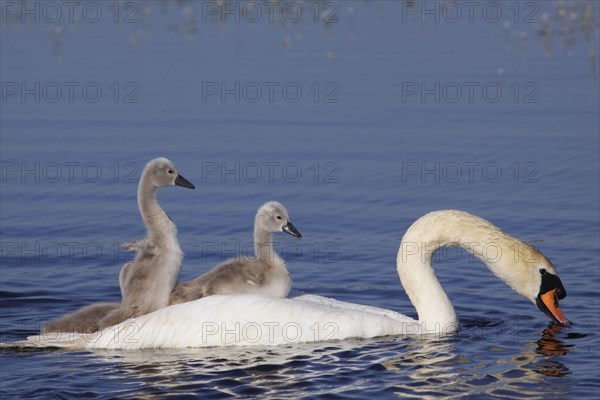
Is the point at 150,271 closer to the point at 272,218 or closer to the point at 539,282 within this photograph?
the point at 272,218

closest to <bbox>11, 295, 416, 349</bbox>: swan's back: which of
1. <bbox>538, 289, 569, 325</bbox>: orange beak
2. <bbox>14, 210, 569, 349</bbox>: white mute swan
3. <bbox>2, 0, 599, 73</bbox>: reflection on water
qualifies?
<bbox>14, 210, 569, 349</bbox>: white mute swan

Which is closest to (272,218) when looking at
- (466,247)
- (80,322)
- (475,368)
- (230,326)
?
(230,326)

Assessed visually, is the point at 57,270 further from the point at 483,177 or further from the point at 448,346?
the point at 483,177

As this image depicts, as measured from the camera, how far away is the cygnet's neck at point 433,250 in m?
11.5

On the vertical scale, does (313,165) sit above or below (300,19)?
below

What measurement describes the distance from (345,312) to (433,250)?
3.55ft

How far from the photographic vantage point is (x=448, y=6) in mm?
26078

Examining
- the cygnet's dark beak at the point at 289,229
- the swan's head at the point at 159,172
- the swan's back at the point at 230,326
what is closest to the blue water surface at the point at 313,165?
the swan's back at the point at 230,326

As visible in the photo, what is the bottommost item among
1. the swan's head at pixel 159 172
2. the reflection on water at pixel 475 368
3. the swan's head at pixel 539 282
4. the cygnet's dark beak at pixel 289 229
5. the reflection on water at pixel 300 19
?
the reflection on water at pixel 475 368

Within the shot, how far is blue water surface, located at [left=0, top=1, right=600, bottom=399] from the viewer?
34.6ft

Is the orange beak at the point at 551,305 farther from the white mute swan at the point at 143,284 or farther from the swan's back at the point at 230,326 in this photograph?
the white mute swan at the point at 143,284

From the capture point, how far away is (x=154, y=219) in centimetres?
1192

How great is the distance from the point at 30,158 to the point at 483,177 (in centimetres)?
550

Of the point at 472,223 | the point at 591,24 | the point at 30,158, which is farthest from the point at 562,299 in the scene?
the point at 591,24
